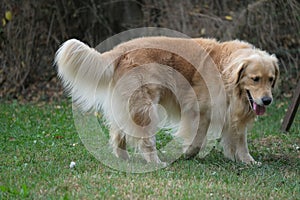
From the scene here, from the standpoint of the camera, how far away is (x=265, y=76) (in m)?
6.36

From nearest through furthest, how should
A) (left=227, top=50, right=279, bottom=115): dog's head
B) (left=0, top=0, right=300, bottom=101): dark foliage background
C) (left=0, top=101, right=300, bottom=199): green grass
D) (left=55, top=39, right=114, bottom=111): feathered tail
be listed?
1. (left=0, top=101, right=300, bottom=199): green grass
2. (left=55, top=39, right=114, bottom=111): feathered tail
3. (left=227, top=50, right=279, bottom=115): dog's head
4. (left=0, top=0, right=300, bottom=101): dark foliage background

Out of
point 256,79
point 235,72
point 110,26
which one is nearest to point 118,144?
point 235,72

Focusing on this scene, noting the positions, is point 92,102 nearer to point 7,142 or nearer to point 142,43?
point 142,43

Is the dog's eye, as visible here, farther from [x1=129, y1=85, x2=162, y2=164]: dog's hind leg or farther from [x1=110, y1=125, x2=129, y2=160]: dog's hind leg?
[x1=110, y1=125, x2=129, y2=160]: dog's hind leg

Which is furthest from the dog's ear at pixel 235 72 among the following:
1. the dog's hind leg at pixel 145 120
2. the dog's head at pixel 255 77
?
the dog's hind leg at pixel 145 120

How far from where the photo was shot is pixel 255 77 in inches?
250

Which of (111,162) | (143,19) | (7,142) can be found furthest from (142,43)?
(143,19)

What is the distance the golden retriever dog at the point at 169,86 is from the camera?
627 cm

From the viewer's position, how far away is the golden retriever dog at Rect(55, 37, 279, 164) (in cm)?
627

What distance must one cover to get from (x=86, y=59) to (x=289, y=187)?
248 centimetres

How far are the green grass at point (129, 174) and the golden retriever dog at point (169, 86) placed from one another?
396 millimetres

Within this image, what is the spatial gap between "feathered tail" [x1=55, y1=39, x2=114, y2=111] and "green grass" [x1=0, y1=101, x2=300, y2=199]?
72cm

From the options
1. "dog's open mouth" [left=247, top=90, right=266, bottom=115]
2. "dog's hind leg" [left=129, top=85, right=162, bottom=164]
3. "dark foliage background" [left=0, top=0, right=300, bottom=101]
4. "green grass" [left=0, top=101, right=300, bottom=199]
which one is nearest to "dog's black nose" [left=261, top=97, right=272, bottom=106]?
"dog's open mouth" [left=247, top=90, right=266, bottom=115]

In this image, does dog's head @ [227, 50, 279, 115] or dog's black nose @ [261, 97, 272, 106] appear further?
dog's head @ [227, 50, 279, 115]
